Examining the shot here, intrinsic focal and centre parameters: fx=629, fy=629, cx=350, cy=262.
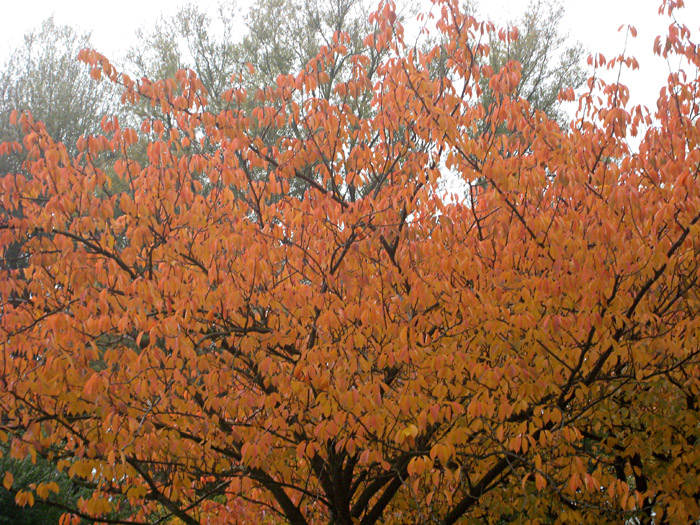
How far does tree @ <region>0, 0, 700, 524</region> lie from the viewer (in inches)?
142

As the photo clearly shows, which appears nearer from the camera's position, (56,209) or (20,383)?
(20,383)

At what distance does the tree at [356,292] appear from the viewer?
A: 3.60 metres

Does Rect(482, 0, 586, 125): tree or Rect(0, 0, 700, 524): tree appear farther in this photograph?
Rect(482, 0, 586, 125): tree

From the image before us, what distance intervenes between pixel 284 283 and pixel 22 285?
165 centimetres

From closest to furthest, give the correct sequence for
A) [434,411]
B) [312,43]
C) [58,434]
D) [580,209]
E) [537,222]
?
1. [434,411]
2. [537,222]
3. [58,434]
4. [580,209]
5. [312,43]

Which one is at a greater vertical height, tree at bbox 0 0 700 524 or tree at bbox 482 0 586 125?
tree at bbox 482 0 586 125

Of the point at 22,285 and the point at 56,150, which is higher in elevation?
the point at 56,150

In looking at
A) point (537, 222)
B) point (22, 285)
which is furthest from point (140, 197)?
point (537, 222)

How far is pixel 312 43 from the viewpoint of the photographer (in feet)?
47.9

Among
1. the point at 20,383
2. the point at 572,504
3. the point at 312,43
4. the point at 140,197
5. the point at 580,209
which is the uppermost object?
the point at 312,43

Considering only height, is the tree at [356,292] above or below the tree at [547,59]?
below

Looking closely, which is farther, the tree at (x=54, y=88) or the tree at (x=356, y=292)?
the tree at (x=54, y=88)

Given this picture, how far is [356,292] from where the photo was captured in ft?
13.0

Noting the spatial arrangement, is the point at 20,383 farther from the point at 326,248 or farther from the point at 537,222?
the point at 537,222
